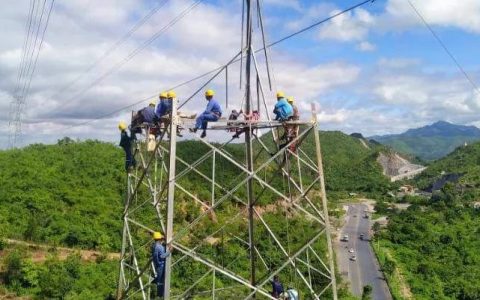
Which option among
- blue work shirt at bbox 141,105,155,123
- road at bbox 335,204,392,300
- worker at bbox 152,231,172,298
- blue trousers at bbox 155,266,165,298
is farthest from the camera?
road at bbox 335,204,392,300

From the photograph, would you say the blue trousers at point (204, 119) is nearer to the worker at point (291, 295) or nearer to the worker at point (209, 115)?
the worker at point (209, 115)

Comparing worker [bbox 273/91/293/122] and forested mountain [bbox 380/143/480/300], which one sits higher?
worker [bbox 273/91/293/122]

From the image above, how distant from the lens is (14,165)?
42.8 meters

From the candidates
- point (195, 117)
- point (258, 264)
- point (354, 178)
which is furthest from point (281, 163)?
point (354, 178)

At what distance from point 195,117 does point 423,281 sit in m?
51.0

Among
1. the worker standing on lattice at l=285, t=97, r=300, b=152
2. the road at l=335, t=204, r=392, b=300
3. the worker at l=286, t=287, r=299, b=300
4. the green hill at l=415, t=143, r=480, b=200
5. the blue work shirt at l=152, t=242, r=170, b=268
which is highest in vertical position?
the worker standing on lattice at l=285, t=97, r=300, b=152

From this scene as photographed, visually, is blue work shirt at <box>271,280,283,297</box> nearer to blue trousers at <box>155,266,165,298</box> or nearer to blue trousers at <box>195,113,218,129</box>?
blue trousers at <box>155,266,165,298</box>

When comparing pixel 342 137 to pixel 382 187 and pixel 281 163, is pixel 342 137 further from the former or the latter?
pixel 281 163

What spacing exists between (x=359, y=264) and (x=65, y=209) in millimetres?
37670

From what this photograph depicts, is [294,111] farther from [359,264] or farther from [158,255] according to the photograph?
[359,264]

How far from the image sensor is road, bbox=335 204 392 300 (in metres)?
52.8

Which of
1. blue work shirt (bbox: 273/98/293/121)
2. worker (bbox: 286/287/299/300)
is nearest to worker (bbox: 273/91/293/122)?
blue work shirt (bbox: 273/98/293/121)

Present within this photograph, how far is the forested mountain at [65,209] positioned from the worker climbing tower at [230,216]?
1.62 m

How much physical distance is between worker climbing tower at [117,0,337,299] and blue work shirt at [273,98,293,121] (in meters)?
0.28
